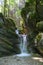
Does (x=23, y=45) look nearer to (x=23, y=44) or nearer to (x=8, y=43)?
(x=23, y=44)

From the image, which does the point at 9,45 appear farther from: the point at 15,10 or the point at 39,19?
the point at 15,10

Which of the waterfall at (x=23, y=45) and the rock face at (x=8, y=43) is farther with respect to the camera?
the waterfall at (x=23, y=45)

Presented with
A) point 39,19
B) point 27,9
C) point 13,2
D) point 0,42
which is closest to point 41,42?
point 0,42

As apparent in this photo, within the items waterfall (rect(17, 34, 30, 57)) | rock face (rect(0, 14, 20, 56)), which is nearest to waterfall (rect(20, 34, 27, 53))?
waterfall (rect(17, 34, 30, 57))

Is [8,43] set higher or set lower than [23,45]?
higher

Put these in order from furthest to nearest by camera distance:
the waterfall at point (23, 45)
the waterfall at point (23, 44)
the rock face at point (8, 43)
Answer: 1. the waterfall at point (23, 44)
2. the waterfall at point (23, 45)
3. the rock face at point (8, 43)

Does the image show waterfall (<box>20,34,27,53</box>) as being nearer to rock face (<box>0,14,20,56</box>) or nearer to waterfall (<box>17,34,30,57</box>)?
Result: waterfall (<box>17,34,30,57</box>)

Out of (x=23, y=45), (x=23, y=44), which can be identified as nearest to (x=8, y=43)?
(x=23, y=45)

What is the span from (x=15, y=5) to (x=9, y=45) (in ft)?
55.0

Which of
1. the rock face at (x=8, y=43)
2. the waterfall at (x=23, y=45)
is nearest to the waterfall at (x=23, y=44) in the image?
the waterfall at (x=23, y=45)

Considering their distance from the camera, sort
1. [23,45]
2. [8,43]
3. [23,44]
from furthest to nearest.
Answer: [23,44] → [23,45] → [8,43]

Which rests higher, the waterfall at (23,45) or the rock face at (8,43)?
the rock face at (8,43)

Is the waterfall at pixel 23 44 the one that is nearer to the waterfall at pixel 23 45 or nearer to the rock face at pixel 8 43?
the waterfall at pixel 23 45

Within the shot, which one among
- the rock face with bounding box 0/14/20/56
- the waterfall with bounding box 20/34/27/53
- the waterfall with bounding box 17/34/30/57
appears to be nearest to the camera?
the rock face with bounding box 0/14/20/56
